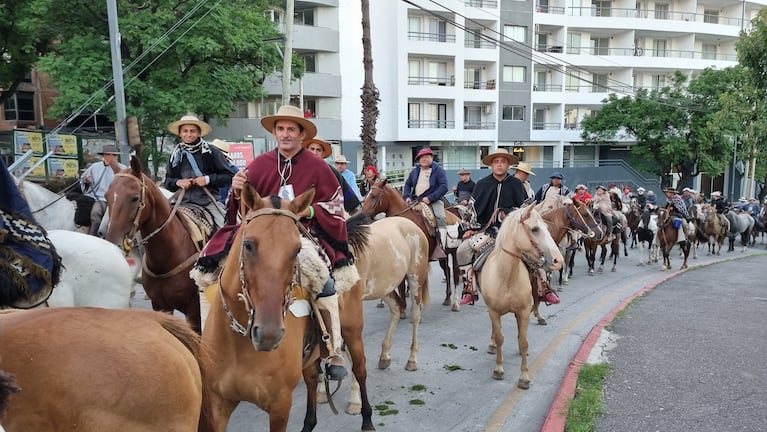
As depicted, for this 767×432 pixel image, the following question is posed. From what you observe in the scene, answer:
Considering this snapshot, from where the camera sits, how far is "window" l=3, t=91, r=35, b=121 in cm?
2800

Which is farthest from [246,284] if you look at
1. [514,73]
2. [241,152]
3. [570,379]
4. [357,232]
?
[514,73]

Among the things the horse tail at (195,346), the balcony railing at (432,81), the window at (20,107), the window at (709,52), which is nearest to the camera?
the horse tail at (195,346)

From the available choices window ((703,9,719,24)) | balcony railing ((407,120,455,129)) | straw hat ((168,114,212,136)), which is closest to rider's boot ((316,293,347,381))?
straw hat ((168,114,212,136))

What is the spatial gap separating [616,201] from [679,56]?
111 feet

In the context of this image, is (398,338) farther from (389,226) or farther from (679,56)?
(679,56)

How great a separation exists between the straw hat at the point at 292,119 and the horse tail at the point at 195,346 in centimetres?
204

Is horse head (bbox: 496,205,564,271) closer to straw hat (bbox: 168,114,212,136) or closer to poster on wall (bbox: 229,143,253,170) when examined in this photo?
straw hat (bbox: 168,114,212,136)

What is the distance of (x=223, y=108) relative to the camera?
1981cm

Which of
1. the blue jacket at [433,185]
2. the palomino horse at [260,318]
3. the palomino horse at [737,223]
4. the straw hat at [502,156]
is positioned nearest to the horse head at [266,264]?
the palomino horse at [260,318]

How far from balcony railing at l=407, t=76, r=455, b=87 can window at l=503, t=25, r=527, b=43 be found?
6.18 m

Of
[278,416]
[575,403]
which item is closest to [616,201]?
[575,403]

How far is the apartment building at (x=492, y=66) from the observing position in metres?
34.3

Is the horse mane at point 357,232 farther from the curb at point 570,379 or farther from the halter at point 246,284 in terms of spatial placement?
the curb at point 570,379

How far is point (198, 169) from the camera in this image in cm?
664
